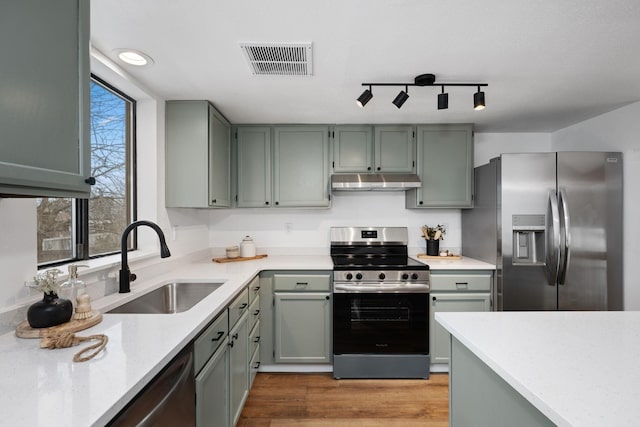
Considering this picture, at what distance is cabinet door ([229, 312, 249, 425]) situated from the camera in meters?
1.75

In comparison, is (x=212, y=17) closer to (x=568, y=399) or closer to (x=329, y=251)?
(x=568, y=399)

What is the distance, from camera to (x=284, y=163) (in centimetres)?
295

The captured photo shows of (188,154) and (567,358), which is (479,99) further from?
(188,154)

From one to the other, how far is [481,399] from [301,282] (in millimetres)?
1722

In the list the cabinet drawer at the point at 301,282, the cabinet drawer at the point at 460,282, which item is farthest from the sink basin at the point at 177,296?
the cabinet drawer at the point at 460,282

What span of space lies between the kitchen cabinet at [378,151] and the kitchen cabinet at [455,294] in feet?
3.54

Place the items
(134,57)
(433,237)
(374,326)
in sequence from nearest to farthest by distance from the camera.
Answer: (134,57)
(374,326)
(433,237)

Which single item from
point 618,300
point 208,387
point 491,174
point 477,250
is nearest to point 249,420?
point 208,387

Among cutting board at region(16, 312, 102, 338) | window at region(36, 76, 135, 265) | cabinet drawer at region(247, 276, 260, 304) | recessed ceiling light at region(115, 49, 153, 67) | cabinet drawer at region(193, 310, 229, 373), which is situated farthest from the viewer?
cabinet drawer at region(247, 276, 260, 304)

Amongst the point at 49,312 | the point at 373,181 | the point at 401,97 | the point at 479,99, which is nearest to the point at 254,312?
the point at 49,312

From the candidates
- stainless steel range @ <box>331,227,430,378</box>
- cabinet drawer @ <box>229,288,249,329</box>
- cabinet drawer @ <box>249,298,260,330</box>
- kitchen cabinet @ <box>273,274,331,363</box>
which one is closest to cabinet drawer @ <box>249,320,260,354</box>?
cabinet drawer @ <box>249,298,260,330</box>

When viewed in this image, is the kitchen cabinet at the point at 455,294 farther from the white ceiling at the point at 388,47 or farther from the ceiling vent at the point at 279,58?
the ceiling vent at the point at 279,58

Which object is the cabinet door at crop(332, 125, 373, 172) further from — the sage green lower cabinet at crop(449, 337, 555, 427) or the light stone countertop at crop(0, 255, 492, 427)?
the sage green lower cabinet at crop(449, 337, 555, 427)

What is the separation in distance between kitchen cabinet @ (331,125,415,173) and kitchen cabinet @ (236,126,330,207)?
0.42 ft
